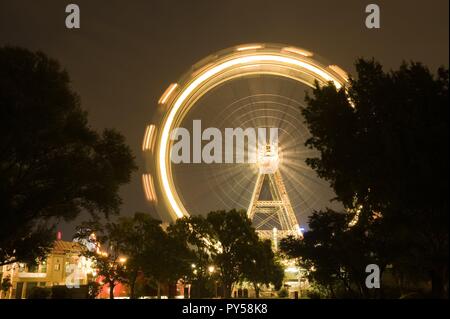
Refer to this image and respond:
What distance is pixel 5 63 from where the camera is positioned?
51.9 ft

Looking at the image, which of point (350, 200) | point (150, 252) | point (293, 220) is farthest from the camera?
point (293, 220)

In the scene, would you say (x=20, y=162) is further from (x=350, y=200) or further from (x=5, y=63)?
(x=350, y=200)

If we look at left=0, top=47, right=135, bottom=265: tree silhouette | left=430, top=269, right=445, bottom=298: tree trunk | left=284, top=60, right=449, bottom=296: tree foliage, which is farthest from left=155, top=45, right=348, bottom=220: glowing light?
left=430, top=269, right=445, bottom=298: tree trunk

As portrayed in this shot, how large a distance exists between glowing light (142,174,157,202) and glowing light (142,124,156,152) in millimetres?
1867

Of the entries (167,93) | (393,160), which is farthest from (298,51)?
(393,160)

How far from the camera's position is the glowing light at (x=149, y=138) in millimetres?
28859

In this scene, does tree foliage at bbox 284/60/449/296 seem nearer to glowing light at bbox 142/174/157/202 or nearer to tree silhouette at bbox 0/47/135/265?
tree silhouette at bbox 0/47/135/265

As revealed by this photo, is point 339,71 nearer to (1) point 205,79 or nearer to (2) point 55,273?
(1) point 205,79

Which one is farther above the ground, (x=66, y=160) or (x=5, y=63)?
(x=5, y=63)

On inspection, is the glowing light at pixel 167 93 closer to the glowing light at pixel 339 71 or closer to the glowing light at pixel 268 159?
the glowing light at pixel 268 159

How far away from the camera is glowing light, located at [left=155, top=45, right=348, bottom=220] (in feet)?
94.1
